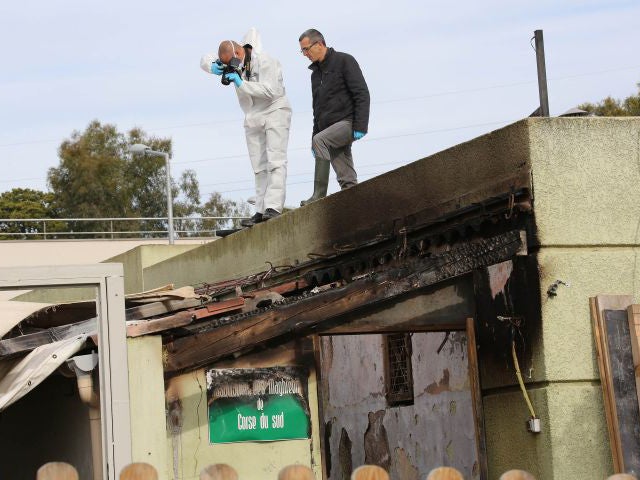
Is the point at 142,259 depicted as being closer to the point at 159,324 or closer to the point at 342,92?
the point at 342,92

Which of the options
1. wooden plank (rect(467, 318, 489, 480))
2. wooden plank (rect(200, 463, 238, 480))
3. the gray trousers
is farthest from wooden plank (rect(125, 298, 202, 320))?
wooden plank (rect(200, 463, 238, 480))

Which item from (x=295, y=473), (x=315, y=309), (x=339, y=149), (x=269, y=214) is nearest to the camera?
(x=295, y=473)

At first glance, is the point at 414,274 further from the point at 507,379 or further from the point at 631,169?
the point at 631,169

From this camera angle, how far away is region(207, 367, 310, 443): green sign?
326 inches

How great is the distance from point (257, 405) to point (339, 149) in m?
3.21

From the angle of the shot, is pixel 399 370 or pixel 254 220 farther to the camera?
pixel 399 370

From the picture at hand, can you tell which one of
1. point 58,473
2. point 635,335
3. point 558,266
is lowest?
point 58,473

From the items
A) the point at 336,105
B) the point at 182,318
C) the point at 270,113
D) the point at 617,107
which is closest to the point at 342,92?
the point at 336,105

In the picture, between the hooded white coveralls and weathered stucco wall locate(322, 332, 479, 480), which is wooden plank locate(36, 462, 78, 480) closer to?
weathered stucco wall locate(322, 332, 479, 480)

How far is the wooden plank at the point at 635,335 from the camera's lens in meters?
7.50

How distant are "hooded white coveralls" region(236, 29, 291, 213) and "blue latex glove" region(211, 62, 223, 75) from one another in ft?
0.76

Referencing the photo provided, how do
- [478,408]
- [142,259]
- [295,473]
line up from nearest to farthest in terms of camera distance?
[295,473] < [478,408] < [142,259]

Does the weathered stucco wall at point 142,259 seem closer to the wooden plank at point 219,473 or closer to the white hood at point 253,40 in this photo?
the white hood at point 253,40

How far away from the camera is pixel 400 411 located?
12.8 metres
